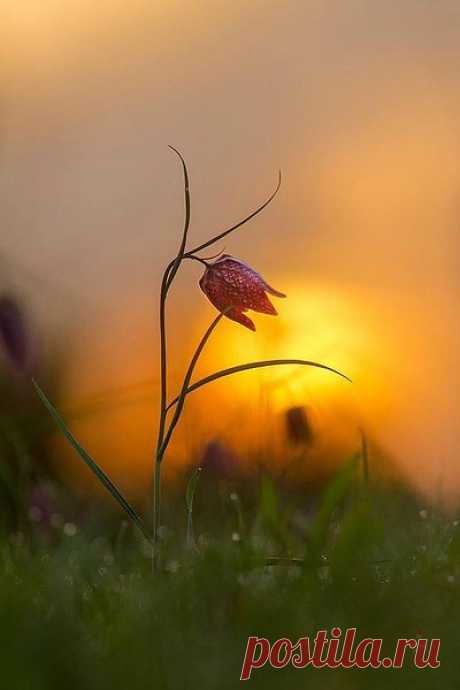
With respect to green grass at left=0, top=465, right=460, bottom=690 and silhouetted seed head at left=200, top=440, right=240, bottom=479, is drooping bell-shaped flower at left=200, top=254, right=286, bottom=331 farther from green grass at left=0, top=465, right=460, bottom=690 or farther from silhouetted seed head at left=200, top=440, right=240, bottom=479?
silhouetted seed head at left=200, top=440, right=240, bottom=479

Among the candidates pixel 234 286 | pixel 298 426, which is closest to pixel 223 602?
pixel 234 286

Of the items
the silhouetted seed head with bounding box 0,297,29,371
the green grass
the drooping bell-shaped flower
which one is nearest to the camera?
the green grass

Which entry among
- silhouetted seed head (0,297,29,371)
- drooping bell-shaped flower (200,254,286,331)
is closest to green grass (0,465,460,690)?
drooping bell-shaped flower (200,254,286,331)

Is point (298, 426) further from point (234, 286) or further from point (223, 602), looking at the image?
point (223, 602)

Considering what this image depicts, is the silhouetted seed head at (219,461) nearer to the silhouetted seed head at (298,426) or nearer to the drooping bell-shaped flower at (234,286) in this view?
the silhouetted seed head at (298,426)

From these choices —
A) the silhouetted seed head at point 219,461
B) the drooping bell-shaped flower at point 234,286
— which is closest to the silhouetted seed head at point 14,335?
the silhouetted seed head at point 219,461

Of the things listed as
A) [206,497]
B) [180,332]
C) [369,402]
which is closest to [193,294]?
[180,332]

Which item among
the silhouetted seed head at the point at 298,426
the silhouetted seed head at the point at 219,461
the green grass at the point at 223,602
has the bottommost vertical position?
the silhouetted seed head at the point at 219,461
